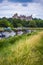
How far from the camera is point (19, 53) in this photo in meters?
6.35

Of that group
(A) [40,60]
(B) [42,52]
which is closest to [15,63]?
(A) [40,60]

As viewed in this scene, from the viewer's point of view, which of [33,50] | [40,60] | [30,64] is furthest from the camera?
[33,50]

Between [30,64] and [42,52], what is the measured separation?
1.37 metres

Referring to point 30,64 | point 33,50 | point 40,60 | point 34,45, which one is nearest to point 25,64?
point 30,64

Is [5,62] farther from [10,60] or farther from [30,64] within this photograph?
[30,64]

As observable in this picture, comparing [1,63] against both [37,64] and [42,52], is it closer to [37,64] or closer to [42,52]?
[37,64]

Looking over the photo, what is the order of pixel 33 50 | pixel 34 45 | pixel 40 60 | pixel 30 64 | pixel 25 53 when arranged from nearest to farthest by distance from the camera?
1. pixel 30 64
2. pixel 40 60
3. pixel 25 53
4. pixel 33 50
5. pixel 34 45

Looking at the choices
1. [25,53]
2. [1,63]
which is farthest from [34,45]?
[1,63]

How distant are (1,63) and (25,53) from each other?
1.07 m

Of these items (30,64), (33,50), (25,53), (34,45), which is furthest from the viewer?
(34,45)

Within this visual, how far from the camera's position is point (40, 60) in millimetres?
5691

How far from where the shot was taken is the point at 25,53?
6.34 metres

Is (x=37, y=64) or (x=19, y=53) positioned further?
(x=19, y=53)

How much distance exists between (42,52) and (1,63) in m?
1.53
